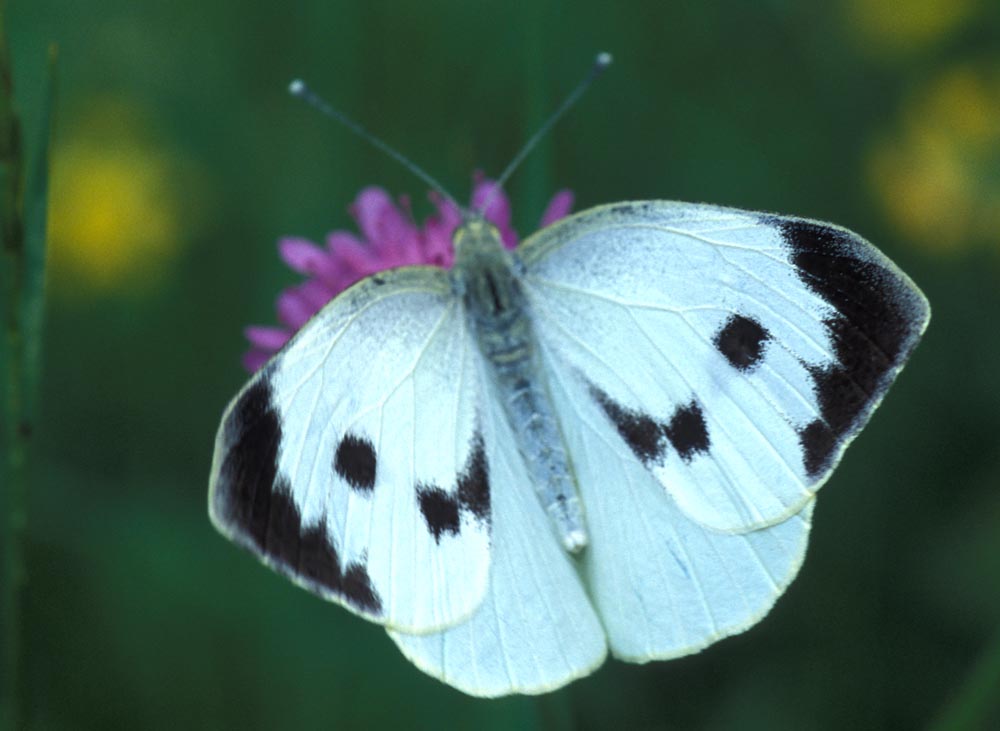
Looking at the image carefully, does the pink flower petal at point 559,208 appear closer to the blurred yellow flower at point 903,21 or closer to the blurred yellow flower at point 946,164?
the blurred yellow flower at point 946,164

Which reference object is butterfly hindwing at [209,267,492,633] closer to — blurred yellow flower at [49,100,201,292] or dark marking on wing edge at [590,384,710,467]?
dark marking on wing edge at [590,384,710,467]

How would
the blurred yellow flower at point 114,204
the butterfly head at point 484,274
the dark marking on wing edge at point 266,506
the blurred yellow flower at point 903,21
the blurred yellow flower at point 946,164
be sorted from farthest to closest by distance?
1. the blurred yellow flower at point 903,21
2. the blurred yellow flower at point 114,204
3. the blurred yellow flower at point 946,164
4. the butterfly head at point 484,274
5. the dark marking on wing edge at point 266,506

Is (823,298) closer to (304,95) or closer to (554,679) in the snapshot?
(554,679)

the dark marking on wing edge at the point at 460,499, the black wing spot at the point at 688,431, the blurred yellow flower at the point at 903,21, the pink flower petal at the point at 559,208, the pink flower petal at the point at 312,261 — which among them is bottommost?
the dark marking on wing edge at the point at 460,499

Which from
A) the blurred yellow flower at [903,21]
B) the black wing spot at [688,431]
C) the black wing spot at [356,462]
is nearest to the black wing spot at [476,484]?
the black wing spot at [356,462]

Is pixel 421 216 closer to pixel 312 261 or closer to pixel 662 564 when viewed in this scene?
pixel 312 261

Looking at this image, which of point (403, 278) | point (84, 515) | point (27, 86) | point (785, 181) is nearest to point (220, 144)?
point (27, 86)
